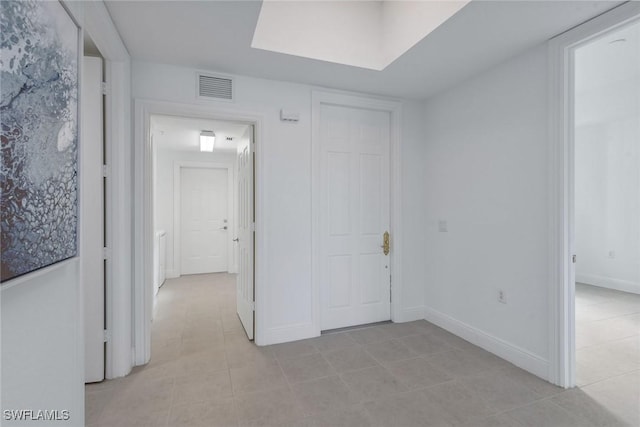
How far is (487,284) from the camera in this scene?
272 cm

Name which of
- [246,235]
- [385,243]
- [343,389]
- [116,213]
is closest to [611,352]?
[385,243]

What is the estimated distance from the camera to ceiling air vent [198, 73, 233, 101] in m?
2.64

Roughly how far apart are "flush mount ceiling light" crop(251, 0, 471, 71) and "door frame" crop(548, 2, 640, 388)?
97 cm

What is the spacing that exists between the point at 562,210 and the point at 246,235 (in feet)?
8.90

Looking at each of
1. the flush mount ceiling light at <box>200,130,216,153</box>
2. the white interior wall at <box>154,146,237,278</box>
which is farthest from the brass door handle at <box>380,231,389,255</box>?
the white interior wall at <box>154,146,237,278</box>

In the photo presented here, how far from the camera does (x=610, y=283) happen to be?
15.2 ft

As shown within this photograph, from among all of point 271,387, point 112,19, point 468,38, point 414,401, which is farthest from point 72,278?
point 468,38

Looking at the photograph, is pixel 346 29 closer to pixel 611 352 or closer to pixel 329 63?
pixel 329 63

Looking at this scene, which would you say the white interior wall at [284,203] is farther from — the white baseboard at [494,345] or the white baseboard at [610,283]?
the white baseboard at [610,283]

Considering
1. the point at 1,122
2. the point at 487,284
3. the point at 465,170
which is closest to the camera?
the point at 1,122

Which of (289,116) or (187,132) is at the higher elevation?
(187,132)

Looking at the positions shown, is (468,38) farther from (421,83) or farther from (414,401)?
(414,401)

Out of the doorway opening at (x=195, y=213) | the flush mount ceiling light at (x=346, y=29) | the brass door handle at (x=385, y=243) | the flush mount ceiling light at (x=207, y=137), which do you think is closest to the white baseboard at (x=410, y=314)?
the brass door handle at (x=385, y=243)

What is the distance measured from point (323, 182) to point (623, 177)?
4.74 meters
